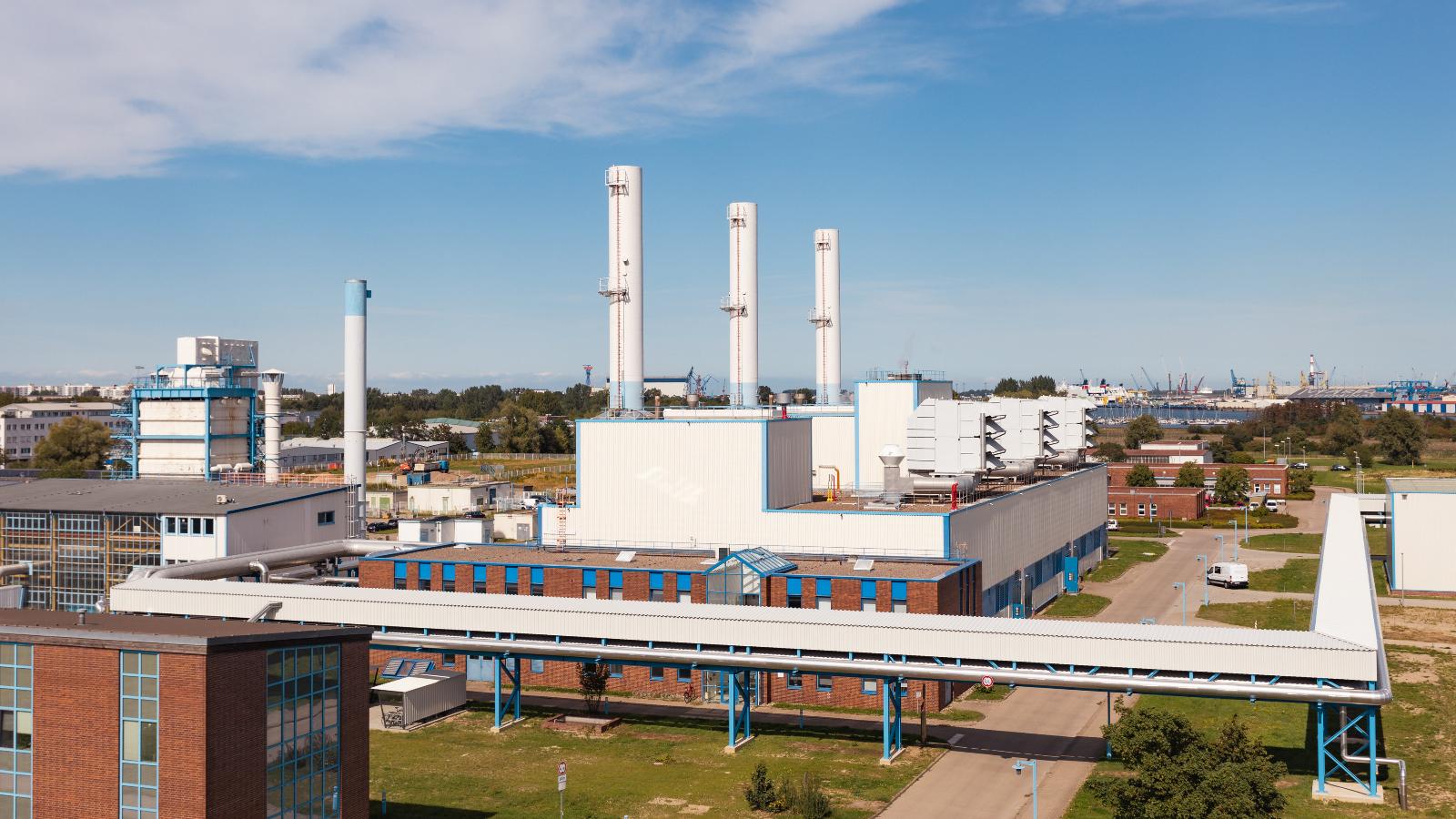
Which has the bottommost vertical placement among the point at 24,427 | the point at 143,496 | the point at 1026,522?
the point at 1026,522

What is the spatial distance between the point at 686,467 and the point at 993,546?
1591 centimetres

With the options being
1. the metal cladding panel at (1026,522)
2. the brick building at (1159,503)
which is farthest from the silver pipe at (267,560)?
the brick building at (1159,503)

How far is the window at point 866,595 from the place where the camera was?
163 feet

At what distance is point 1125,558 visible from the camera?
95.1m

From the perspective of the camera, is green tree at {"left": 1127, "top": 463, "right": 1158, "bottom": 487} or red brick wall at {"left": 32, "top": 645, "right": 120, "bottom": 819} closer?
red brick wall at {"left": 32, "top": 645, "right": 120, "bottom": 819}

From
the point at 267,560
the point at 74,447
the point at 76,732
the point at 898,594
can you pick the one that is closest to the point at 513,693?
the point at 898,594

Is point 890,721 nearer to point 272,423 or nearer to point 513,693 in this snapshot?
point 513,693

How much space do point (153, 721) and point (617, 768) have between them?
18.2 meters

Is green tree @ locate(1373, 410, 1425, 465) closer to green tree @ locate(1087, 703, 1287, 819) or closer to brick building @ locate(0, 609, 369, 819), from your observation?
green tree @ locate(1087, 703, 1287, 819)

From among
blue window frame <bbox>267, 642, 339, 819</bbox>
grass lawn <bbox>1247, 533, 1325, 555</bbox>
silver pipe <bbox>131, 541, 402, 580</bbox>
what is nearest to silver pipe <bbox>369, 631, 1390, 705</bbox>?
blue window frame <bbox>267, 642, 339, 819</bbox>

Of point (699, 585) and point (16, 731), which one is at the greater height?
point (16, 731)

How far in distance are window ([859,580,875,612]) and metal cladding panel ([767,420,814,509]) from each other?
1171cm

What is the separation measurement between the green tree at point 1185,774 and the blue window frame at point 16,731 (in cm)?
2516

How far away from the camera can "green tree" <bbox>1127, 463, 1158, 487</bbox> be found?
131 m
